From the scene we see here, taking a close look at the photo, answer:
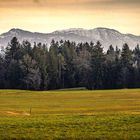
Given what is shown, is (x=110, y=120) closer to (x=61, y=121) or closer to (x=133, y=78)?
(x=61, y=121)

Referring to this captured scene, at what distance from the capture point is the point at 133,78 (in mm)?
135875

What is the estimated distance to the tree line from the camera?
448 feet

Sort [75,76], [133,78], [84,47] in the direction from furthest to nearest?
[84,47] < [75,76] < [133,78]

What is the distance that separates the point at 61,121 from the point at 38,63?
10671 centimetres

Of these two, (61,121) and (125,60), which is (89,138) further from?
(125,60)

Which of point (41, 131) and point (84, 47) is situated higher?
point (84, 47)

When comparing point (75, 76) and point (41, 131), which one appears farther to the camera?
point (75, 76)

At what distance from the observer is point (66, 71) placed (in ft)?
480

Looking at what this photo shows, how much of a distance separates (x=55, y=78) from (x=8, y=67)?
49.0 feet

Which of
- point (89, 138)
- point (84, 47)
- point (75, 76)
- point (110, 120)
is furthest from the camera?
point (84, 47)

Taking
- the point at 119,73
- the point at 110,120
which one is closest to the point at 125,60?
the point at 119,73

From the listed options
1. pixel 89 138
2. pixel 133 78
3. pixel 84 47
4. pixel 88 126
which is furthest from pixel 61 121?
pixel 84 47

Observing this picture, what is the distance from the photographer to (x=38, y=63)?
466ft

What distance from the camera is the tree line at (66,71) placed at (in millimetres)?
136500
